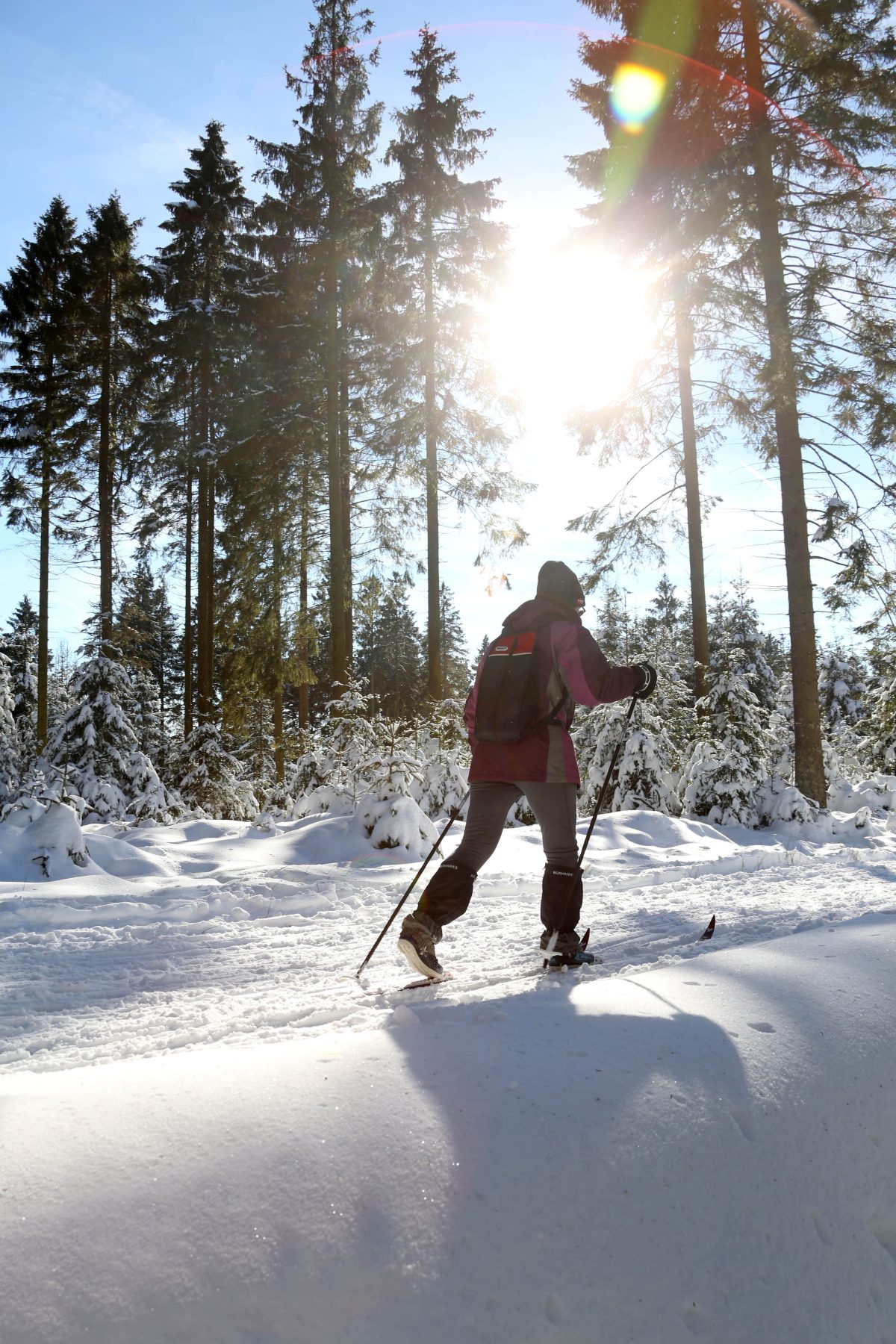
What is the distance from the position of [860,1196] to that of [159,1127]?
1480mm

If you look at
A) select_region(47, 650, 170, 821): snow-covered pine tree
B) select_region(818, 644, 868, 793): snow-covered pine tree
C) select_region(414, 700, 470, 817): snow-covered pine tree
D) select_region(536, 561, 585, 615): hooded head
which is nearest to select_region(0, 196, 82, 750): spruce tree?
select_region(47, 650, 170, 821): snow-covered pine tree

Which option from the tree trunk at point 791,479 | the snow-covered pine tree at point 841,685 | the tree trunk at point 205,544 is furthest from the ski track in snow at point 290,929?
the snow-covered pine tree at point 841,685

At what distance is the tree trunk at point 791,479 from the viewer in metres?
9.62

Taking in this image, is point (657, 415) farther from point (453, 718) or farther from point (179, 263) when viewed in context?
point (179, 263)

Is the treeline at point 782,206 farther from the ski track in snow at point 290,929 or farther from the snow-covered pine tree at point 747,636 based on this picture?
the snow-covered pine tree at point 747,636

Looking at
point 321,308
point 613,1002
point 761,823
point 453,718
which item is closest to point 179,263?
point 321,308

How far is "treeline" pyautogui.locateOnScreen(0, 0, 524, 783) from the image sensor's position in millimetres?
14883

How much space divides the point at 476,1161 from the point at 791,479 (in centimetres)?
1006

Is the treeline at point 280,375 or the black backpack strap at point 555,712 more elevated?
the treeline at point 280,375

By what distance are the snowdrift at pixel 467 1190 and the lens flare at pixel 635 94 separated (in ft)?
40.0

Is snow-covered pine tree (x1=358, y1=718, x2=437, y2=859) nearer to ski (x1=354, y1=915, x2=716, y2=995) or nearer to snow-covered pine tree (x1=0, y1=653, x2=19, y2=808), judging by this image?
ski (x1=354, y1=915, x2=716, y2=995)

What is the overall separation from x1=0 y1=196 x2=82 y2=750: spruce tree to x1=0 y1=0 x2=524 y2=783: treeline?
0.06m

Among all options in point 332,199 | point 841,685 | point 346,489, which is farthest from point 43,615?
point 841,685

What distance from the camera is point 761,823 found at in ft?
A: 32.5
